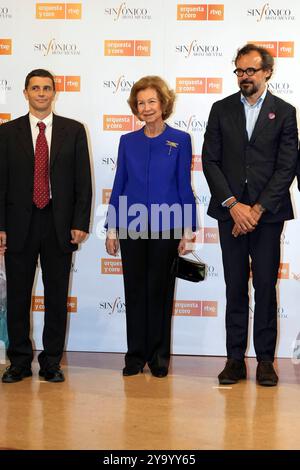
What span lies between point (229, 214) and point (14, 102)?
6.24 feet

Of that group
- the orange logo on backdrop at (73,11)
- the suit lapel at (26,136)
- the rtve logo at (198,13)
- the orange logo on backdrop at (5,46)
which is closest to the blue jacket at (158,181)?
the suit lapel at (26,136)

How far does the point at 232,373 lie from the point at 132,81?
213 centimetres

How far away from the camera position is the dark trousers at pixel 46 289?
4418 millimetres

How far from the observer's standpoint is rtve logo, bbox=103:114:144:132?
5414 millimetres

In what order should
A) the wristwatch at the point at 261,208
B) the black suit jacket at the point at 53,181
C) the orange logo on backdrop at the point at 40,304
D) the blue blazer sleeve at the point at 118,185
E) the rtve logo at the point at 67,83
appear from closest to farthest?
the wristwatch at the point at 261,208 → the black suit jacket at the point at 53,181 → the blue blazer sleeve at the point at 118,185 → the rtve logo at the point at 67,83 → the orange logo on backdrop at the point at 40,304

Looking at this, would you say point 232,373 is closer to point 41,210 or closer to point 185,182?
point 185,182

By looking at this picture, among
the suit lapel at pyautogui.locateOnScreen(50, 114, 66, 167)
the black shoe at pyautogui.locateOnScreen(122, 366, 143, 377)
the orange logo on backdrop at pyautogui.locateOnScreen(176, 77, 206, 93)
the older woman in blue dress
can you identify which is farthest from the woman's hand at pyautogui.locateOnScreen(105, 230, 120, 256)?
the orange logo on backdrop at pyautogui.locateOnScreen(176, 77, 206, 93)

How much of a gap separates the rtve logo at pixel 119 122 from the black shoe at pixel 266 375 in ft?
6.30

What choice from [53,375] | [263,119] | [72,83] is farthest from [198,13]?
[53,375]

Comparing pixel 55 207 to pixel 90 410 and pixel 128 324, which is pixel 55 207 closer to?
pixel 128 324

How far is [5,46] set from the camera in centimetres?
541

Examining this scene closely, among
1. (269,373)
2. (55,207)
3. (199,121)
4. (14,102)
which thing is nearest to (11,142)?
(55,207)

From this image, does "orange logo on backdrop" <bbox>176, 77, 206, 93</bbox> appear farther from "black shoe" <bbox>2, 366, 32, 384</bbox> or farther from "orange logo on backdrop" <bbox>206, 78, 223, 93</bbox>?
"black shoe" <bbox>2, 366, 32, 384</bbox>

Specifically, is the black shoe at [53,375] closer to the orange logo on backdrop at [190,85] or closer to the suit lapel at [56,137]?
the suit lapel at [56,137]
